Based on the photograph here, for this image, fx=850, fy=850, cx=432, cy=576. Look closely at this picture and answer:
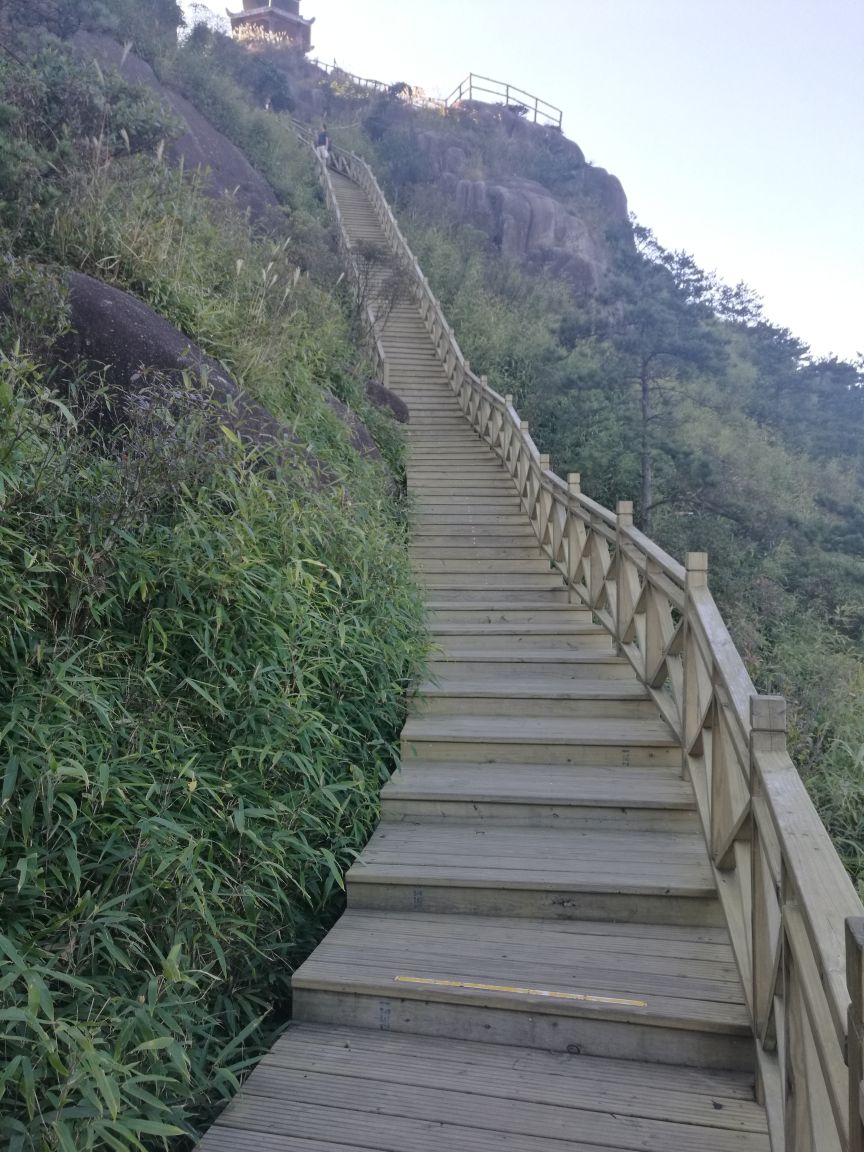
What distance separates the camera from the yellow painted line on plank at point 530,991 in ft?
7.95

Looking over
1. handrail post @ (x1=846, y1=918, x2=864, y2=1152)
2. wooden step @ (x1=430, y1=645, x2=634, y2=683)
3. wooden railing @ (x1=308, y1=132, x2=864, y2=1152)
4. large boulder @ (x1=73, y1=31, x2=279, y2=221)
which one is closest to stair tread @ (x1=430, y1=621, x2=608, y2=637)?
wooden railing @ (x1=308, y1=132, x2=864, y2=1152)

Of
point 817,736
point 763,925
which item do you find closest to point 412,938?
point 763,925

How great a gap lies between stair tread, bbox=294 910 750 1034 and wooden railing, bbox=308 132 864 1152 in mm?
143

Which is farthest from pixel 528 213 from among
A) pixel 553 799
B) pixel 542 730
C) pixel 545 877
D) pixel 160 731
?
pixel 160 731

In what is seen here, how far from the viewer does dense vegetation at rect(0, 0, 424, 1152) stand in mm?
2037

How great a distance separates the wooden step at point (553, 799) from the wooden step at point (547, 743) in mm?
102

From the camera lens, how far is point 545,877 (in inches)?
119

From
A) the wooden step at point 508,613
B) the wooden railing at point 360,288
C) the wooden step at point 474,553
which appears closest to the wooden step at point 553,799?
the wooden step at point 508,613

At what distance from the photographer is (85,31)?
14.4 meters

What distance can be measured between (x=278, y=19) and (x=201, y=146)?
105 feet

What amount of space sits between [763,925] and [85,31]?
17162mm

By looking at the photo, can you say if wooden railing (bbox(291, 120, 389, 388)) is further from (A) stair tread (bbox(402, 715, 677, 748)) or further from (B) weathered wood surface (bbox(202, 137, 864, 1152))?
(A) stair tread (bbox(402, 715, 677, 748))

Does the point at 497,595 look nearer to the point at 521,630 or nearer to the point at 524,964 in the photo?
the point at 521,630

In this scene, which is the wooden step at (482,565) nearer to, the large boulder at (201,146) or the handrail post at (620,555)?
the handrail post at (620,555)
